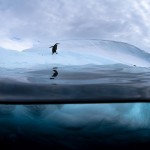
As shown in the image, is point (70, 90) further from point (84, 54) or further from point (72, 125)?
point (84, 54)

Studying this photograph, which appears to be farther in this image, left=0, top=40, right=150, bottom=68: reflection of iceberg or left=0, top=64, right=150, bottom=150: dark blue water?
left=0, top=40, right=150, bottom=68: reflection of iceberg

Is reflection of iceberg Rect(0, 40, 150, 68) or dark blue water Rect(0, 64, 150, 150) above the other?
reflection of iceberg Rect(0, 40, 150, 68)

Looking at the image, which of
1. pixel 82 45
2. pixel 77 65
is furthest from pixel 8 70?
pixel 82 45

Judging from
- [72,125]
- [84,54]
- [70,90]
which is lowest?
[72,125]

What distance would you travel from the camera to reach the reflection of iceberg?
638 cm

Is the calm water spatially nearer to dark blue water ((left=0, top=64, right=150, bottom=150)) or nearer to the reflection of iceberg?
dark blue water ((left=0, top=64, right=150, bottom=150))

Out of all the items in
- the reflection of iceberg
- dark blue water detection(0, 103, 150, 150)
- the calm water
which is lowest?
dark blue water detection(0, 103, 150, 150)

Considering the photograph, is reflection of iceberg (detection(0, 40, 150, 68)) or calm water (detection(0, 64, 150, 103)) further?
reflection of iceberg (detection(0, 40, 150, 68))

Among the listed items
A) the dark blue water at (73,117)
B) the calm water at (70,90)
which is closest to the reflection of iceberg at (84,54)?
the calm water at (70,90)

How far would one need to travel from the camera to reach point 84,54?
21.6 feet

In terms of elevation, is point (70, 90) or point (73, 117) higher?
point (70, 90)

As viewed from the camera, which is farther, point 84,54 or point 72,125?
point 84,54

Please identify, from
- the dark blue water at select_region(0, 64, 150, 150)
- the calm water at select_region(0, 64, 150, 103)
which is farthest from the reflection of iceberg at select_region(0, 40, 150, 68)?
the dark blue water at select_region(0, 64, 150, 150)

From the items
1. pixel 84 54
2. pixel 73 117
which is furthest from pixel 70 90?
pixel 84 54
